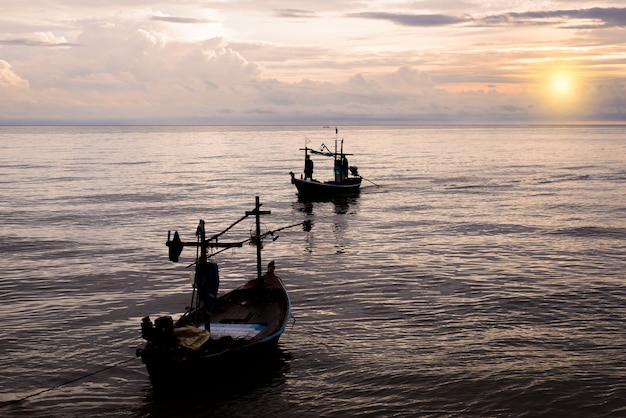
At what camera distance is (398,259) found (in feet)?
116

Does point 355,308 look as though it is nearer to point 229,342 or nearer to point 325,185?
point 229,342

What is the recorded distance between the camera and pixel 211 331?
67.3ft

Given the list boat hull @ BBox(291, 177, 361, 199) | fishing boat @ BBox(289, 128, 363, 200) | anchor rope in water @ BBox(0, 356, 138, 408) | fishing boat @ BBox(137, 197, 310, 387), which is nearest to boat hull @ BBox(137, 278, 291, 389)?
fishing boat @ BBox(137, 197, 310, 387)

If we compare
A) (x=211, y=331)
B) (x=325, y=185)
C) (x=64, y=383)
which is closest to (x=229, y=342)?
(x=211, y=331)

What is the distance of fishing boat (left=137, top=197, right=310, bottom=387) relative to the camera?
58.4ft

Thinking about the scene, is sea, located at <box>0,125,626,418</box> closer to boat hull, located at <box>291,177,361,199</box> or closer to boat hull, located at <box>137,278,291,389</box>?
boat hull, located at <box>137,278,291,389</box>

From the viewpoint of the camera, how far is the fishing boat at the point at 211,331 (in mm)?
17797

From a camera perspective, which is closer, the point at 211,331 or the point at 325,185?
the point at 211,331

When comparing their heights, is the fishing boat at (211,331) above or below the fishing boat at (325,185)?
below

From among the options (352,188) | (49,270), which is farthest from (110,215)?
(352,188)

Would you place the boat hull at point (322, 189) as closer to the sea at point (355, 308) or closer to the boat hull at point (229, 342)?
the sea at point (355, 308)

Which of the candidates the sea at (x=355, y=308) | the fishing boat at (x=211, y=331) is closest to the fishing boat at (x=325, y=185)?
the sea at (x=355, y=308)

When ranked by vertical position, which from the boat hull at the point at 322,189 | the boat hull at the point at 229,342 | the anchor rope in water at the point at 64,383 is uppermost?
the boat hull at the point at 322,189

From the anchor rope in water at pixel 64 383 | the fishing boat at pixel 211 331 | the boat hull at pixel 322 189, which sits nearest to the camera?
the fishing boat at pixel 211 331
